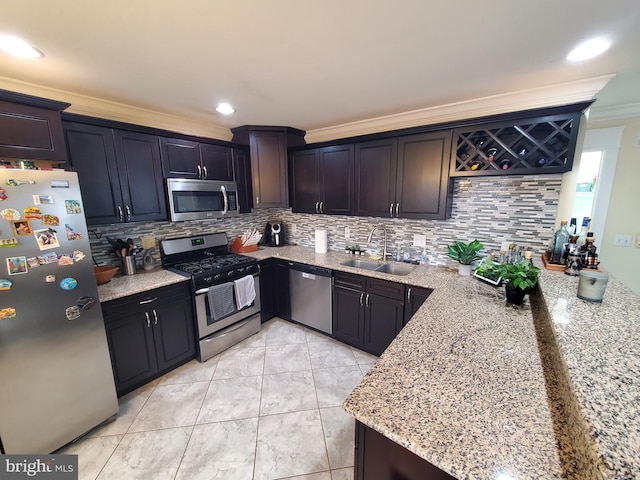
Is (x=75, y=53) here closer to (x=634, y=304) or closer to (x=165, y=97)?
(x=165, y=97)

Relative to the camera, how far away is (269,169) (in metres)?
3.16

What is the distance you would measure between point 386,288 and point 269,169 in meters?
1.98

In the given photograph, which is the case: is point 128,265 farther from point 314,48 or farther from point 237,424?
point 314,48

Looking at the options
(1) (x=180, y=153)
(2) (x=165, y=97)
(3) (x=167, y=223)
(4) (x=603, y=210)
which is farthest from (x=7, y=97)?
(4) (x=603, y=210)

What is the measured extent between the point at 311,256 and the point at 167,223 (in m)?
1.65

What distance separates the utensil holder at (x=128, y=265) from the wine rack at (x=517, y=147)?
3.05 m

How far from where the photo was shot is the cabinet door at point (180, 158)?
97.0 inches

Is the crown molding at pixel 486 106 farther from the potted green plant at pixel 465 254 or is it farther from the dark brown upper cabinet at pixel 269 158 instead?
the potted green plant at pixel 465 254

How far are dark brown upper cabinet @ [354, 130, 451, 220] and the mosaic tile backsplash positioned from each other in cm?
28

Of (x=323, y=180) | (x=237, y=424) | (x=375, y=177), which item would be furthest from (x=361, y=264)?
(x=237, y=424)

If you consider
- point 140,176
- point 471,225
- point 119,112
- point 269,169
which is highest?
point 119,112

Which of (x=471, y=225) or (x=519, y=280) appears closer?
(x=519, y=280)

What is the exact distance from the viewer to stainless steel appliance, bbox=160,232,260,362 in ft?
8.25

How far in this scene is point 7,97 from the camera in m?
1.54
